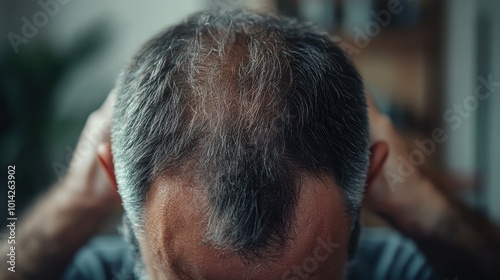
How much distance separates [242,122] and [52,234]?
31 cm

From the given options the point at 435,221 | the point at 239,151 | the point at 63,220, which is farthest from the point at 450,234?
the point at 63,220

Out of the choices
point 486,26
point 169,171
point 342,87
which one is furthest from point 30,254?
point 486,26

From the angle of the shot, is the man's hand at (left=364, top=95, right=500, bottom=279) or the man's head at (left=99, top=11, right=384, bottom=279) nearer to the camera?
the man's head at (left=99, top=11, right=384, bottom=279)

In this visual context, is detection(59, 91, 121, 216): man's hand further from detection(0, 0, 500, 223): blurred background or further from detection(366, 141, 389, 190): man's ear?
detection(366, 141, 389, 190): man's ear

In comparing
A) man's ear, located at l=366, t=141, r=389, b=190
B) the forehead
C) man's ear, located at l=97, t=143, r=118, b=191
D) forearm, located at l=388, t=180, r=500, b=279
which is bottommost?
forearm, located at l=388, t=180, r=500, b=279

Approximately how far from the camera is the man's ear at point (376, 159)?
0.61 metres

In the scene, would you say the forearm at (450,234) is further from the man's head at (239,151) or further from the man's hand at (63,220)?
the man's hand at (63,220)

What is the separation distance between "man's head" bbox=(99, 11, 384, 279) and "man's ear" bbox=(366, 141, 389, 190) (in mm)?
49

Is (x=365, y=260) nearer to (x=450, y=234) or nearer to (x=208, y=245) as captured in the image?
(x=450, y=234)

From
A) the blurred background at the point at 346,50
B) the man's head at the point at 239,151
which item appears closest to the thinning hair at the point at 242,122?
the man's head at the point at 239,151

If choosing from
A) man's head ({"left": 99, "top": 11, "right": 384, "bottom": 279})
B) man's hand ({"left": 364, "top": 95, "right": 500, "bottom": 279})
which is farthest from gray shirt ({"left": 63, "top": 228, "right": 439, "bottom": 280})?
man's head ({"left": 99, "top": 11, "right": 384, "bottom": 279})

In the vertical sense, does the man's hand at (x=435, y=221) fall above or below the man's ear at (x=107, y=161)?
below

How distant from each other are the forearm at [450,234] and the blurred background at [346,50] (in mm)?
21

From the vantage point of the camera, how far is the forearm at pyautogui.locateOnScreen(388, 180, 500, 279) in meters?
0.70
